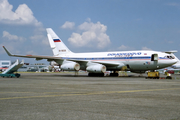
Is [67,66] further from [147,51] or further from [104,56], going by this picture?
[147,51]

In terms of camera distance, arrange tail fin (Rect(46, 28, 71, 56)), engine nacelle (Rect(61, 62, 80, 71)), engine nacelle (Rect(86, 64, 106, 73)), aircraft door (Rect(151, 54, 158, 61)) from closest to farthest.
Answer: aircraft door (Rect(151, 54, 158, 61)), engine nacelle (Rect(86, 64, 106, 73)), engine nacelle (Rect(61, 62, 80, 71)), tail fin (Rect(46, 28, 71, 56))

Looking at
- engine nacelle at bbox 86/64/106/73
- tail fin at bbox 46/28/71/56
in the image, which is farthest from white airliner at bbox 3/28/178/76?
tail fin at bbox 46/28/71/56

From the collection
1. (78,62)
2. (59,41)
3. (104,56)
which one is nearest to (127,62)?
(104,56)

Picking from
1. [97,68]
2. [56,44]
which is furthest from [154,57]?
[56,44]

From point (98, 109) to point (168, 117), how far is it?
2040 millimetres

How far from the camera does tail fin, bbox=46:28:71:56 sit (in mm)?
42125

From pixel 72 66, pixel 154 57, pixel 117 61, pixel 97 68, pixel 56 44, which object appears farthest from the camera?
pixel 56 44

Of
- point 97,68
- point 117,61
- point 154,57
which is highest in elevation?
point 154,57

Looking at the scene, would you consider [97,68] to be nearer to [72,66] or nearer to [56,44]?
[72,66]

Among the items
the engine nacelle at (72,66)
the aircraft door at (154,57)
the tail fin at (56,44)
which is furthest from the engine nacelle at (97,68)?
the tail fin at (56,44)

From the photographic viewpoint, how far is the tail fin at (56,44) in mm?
42125

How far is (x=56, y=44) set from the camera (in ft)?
140

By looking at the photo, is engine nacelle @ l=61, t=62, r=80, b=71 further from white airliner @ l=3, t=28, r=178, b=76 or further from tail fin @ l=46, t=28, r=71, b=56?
tail fin @ l=46, t=28, r=71, b=56

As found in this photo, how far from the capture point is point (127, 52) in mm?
34688
